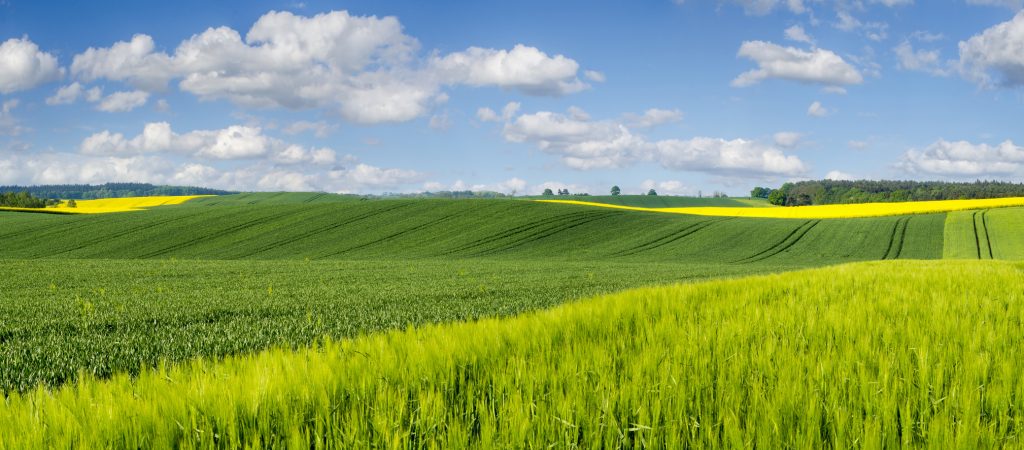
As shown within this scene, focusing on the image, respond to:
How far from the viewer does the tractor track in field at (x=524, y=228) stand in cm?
5124

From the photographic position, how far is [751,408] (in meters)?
2.41

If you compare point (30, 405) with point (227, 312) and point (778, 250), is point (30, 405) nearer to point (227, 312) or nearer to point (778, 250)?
point (227, 312)

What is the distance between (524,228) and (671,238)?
1552 cm

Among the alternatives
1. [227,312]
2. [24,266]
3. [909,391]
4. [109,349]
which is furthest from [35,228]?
[909,391]

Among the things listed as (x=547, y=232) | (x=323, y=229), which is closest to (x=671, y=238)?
(x=547, y=232)

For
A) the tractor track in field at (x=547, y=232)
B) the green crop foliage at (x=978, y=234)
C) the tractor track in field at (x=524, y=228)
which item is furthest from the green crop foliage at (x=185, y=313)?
the green crop foliage at (x=978, y=234)

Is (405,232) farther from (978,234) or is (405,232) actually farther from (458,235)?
(978,234)

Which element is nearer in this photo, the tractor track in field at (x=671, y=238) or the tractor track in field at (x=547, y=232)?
the tractor track in field at (x=547, y=232)

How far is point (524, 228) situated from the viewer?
195 feet

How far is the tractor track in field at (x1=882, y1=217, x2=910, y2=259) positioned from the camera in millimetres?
49562

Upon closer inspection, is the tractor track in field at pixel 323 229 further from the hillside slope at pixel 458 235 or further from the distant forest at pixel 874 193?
the distant forest at pixel 874 193

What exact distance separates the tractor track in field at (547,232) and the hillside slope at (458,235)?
11 centimetres

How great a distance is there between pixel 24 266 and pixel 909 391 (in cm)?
3114

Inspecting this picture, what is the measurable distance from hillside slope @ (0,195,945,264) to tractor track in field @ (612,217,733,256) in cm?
10
